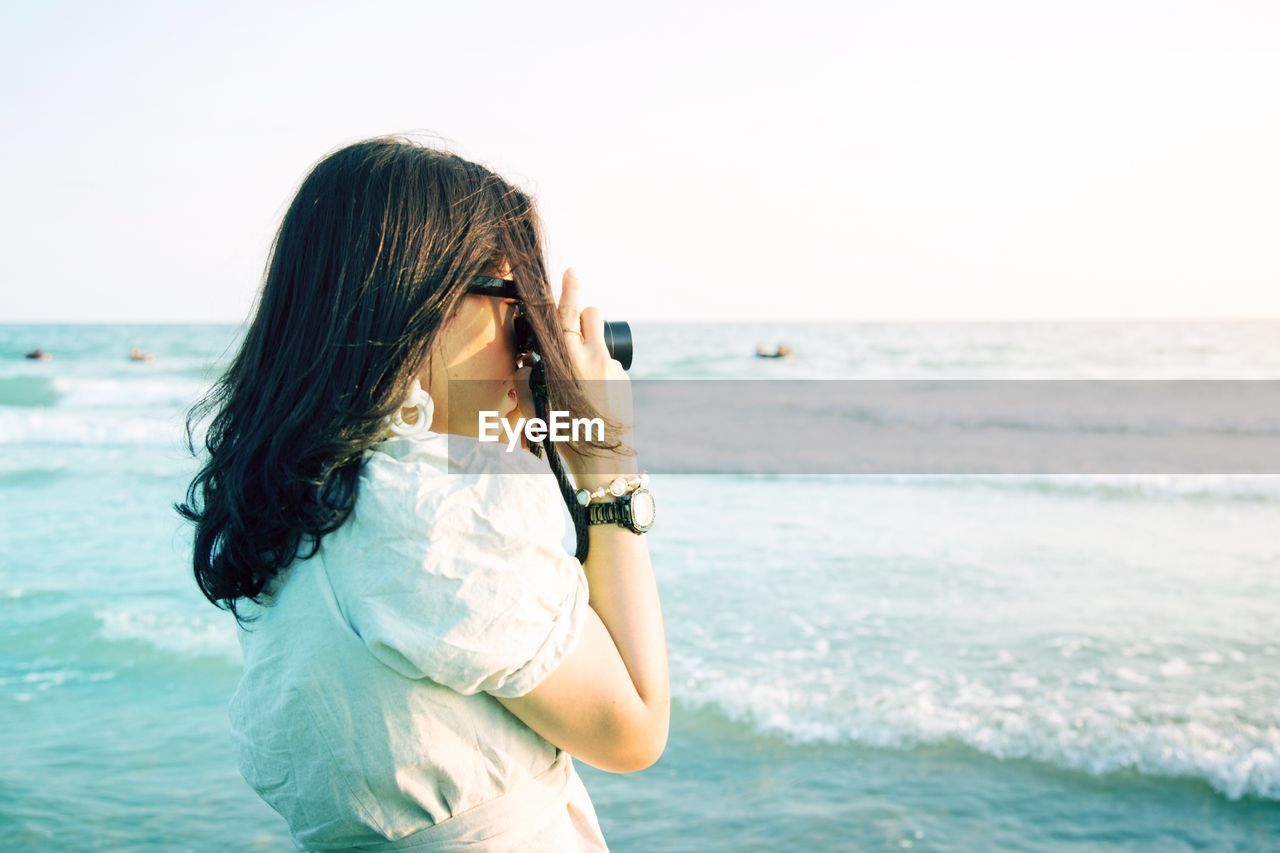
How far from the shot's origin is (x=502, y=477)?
46.0 inches

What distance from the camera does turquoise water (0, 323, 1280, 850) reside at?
3809mm

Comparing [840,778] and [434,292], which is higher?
[434,292]

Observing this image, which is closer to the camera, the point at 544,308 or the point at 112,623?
the point at 544,308

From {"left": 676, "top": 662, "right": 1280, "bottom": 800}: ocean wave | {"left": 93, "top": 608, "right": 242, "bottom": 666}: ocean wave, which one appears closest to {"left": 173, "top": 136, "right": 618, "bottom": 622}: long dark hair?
{"left": 676, "top": 662, "right": 1280, "bottom": 800}: ocean wave

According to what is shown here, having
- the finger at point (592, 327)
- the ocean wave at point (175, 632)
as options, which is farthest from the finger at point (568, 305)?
the ocean wave at point (175, 632)

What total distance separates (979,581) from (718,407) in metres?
9.93

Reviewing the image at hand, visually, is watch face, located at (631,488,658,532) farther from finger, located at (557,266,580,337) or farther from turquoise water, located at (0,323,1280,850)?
turquoise water, located at (0,323,1280,850)

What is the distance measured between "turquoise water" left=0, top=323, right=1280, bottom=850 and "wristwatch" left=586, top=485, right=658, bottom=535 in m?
1.94

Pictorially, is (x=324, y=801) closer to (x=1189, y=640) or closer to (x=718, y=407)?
(x=1189, y=640)

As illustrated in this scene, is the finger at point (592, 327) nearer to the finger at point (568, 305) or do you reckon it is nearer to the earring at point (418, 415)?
the finger at point (568, 305)

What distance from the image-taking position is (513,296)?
1320 mm

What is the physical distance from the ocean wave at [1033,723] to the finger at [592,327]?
133 inches

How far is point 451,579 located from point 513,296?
0.38m

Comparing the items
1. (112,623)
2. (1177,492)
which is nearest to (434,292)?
(112,623)
